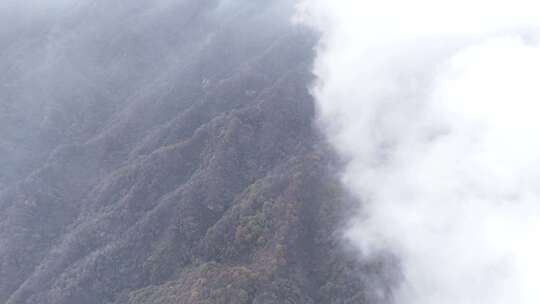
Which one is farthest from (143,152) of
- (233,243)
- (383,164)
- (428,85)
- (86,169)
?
(428,85)

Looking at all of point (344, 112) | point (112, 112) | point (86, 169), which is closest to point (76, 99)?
point (112, 112)

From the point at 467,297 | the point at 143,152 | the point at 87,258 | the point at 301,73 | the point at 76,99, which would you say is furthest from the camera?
the point at 76,99

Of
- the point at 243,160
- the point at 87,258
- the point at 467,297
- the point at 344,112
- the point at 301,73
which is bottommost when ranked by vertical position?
the point at 467,297

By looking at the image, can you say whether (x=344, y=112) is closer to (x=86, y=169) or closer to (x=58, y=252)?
(x=86, y=169)

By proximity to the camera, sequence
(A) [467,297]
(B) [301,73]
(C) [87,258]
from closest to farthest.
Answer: (A) [467,297], (C) [87,258], (B) [301,73]

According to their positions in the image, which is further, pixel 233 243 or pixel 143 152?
pixel 143 152

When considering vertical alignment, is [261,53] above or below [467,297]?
above

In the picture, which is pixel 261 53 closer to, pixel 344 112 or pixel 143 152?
pixel 344 112
